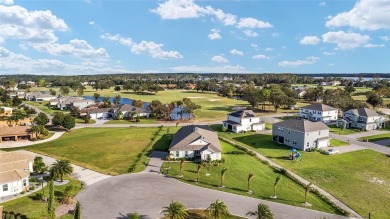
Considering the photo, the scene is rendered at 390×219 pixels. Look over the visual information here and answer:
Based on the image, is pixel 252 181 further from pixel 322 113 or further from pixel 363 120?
pixel 322 113

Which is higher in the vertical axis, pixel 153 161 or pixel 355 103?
pixel 355 103

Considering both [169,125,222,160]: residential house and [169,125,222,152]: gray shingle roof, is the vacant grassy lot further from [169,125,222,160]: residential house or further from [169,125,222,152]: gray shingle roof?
[169,125,222,152]: gray shingle roof

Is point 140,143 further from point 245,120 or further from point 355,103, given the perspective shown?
point 355,103

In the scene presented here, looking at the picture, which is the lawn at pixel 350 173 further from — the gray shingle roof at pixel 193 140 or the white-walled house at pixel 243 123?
the white-walled house at pixel 243 123

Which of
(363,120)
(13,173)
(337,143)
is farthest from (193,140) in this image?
(363,120)

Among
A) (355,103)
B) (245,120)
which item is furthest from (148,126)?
(355,103)

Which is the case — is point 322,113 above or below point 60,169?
above

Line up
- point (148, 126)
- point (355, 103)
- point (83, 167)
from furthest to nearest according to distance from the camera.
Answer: point (355, 103), point (148, 126), point (83, 167)

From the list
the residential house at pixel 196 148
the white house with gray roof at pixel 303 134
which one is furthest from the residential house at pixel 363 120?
the residential house at pixel 196 148
